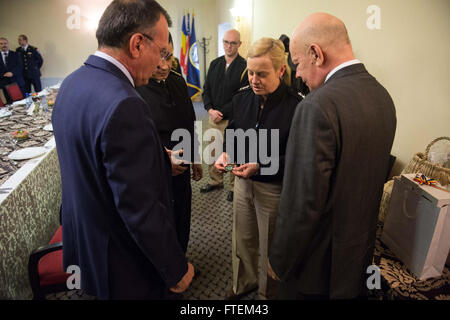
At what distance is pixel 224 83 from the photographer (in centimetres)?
298

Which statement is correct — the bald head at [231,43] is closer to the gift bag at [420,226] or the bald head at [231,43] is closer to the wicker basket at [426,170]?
the wicker basket at [426,170]

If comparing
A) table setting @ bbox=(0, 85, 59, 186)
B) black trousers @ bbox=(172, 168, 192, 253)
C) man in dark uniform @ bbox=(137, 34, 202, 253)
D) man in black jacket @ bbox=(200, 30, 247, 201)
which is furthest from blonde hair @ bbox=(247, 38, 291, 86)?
table setting @ bbox=(0, 85, 59, 186)

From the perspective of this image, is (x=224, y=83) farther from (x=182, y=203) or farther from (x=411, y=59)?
(x=411, y=59)

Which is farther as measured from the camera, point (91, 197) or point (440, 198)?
point (440, 198)

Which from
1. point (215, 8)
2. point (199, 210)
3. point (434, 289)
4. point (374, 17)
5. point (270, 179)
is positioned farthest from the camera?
point (215, 8)

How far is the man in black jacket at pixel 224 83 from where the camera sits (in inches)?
115

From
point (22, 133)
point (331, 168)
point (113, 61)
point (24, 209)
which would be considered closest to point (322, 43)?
point (331, 168)

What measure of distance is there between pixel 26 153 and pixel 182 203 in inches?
46.2

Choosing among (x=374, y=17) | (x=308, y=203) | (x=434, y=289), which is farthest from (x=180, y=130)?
(x=374, y=17)

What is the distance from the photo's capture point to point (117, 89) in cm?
77

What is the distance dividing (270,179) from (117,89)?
898 mm

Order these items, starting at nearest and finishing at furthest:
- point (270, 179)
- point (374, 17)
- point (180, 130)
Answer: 1. point (270, 179)
2. point (180, 130)
3. point (374, 17)

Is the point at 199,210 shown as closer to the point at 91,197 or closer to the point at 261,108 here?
the point at 261,108

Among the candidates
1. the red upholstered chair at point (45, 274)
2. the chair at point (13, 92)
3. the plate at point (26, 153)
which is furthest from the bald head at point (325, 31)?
the chair at point (13, 92)
